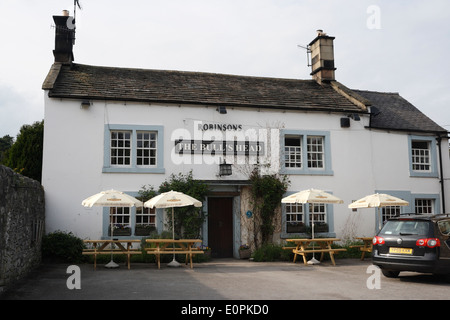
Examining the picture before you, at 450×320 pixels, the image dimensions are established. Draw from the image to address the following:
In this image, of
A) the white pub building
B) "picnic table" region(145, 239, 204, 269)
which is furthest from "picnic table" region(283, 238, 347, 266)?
"picnic table" region(145, 239, 204, 269)

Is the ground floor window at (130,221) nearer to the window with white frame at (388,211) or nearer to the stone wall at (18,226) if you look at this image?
the stone wall at (18,226)

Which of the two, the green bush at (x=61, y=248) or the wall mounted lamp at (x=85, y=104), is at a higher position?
the wall mounted lamp at (x=85, y=104)

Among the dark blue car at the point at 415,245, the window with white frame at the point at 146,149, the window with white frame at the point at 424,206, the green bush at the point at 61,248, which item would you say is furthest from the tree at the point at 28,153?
the window with white frame at the point at 424,206

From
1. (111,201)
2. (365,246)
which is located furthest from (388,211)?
(111,201)

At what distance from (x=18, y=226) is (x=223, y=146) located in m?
8.22

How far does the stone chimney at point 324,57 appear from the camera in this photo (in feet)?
67.7

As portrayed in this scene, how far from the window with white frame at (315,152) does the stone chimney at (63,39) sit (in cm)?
1016

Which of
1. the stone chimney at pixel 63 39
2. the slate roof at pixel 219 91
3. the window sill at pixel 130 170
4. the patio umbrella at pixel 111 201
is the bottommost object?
the patio umbrella at pixel 111 201

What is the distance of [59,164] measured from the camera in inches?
591

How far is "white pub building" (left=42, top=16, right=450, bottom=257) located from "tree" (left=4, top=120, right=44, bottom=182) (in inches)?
123

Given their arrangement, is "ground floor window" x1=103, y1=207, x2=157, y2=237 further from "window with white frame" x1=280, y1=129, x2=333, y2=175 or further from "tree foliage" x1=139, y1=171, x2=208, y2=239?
"window with white frame" x1=280, y1=129, x2=333, y2=175

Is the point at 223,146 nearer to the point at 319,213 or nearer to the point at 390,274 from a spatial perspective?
the point at 319,213

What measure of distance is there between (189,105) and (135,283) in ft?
26.7

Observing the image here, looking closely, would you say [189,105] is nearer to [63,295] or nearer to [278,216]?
[278,216]
